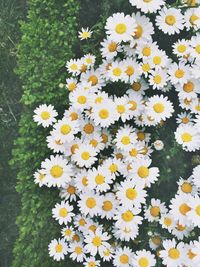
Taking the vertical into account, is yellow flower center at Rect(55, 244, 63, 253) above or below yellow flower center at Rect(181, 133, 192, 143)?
below

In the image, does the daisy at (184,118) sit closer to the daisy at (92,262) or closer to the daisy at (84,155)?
the daisy at (84,155)

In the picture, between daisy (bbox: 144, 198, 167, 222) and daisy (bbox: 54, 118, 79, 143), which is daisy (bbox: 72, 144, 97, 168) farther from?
daisy (bbox: 144, 198, 167, 222)

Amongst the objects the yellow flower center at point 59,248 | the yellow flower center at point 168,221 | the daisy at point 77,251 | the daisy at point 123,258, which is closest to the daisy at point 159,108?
the yellow flower center at point 168,221

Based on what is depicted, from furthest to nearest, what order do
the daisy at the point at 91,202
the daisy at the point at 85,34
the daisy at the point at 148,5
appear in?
the daisy at the point at 85,34
the daisy at the point at 91,202
the daisy at the point at 148,5

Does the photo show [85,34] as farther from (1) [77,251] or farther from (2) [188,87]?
(1) [77,251]

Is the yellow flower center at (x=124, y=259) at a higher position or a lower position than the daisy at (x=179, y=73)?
lower

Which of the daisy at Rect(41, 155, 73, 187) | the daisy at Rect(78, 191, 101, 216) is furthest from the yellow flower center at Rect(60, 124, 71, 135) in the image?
the daisy at Rect(78, 191, 101, 216)

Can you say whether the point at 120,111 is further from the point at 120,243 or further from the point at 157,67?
the point at 120,243
